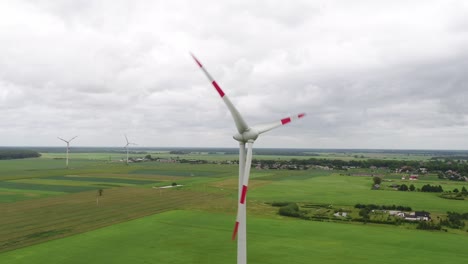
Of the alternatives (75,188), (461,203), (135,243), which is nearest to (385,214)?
(461,203)

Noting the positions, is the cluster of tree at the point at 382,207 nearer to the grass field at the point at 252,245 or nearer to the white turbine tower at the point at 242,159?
the grass field at the point at 252,245

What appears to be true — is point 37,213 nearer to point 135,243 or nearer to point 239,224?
point 135,243

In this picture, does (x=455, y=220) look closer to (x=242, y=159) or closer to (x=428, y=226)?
(x=428, y=226)

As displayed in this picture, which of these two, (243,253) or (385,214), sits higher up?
(243,253)

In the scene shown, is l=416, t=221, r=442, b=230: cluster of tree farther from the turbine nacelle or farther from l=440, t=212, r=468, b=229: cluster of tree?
the turbine nacelle

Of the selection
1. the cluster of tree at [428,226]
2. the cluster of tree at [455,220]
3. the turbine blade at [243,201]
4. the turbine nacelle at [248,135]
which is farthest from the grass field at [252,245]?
the turbine nacelle at [248,135]

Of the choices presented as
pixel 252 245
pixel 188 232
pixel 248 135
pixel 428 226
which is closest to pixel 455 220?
pixel 428 226
